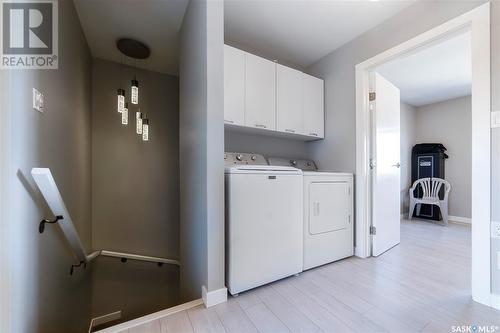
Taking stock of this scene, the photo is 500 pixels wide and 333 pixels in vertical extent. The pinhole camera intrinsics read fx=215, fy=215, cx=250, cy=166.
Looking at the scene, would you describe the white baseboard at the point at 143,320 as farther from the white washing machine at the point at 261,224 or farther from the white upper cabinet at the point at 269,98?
the white upper cabinet at the point at 269,98

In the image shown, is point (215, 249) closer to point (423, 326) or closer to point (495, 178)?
point (423, 326)

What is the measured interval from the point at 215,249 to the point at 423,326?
1285 millimetres

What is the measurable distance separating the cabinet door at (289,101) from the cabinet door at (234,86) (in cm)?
45

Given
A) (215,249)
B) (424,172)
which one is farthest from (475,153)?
(424,172)

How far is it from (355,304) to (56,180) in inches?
89.5

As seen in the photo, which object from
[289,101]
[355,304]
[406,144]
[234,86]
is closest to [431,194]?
[406,144]

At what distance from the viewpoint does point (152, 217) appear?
3.04 m

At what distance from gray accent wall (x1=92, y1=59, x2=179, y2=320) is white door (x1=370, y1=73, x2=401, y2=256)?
2.62 metres

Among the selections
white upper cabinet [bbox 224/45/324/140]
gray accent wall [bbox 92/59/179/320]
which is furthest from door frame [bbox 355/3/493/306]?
gray accent wall [bbox 92/59/179/320]

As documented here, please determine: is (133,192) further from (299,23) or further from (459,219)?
(459,219)

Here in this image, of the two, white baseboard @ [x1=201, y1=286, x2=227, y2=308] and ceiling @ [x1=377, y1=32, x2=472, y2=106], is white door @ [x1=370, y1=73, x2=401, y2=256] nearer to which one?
ceiling @ [x1=377, y1=32, x2=472, y2=106]

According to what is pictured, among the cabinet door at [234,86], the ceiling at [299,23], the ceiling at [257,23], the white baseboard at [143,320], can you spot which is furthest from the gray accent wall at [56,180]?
the ceiling at [299,23]

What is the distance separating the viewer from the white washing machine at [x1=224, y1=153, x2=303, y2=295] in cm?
152

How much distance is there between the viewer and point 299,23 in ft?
7.16
